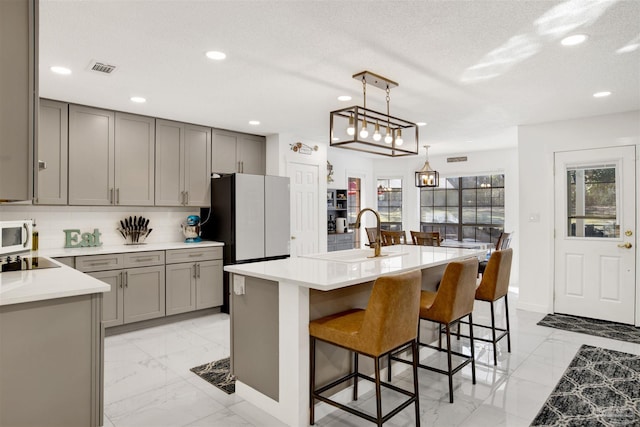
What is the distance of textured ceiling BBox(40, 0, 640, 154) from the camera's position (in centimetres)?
220

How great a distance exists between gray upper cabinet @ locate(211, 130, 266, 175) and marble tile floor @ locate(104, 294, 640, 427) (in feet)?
7.41

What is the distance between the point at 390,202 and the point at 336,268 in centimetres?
615

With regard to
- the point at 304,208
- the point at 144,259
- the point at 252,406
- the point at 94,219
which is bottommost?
the point at 252,406

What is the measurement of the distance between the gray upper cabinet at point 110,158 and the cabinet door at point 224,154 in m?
0.82

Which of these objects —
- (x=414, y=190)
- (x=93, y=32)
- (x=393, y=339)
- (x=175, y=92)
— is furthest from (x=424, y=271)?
(x=414, y=190)

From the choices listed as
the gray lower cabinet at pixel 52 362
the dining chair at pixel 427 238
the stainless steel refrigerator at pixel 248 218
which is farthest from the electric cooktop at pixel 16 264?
the dining chair at pixel 427 238

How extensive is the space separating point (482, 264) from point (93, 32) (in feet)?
17.0

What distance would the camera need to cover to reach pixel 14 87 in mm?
1406

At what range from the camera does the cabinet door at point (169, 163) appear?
185 inches

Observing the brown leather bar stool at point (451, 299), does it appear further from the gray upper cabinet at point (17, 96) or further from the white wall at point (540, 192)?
the white wall at point (540, 192)

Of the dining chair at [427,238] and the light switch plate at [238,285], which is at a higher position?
the dining chair at [427,238]

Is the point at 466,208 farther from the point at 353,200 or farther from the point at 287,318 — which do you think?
the point at 287,318

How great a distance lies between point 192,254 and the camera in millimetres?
4641

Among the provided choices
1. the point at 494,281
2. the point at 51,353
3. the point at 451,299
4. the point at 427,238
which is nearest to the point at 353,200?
the point at 427,238
